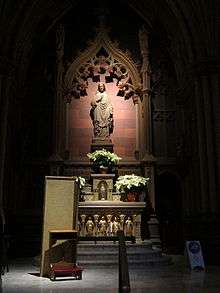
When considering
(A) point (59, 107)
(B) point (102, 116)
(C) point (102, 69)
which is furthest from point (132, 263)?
(C) point (102, 69)

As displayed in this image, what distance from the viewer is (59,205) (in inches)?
332

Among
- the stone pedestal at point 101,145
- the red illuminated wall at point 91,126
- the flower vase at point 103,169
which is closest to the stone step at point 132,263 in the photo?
the flower vase at point 103,169

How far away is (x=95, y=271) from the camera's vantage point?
9055 millimetres

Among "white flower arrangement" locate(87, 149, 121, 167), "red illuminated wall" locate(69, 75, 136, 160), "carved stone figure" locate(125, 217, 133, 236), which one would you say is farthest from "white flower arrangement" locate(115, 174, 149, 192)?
"red illuminated wall" locate(69, 75, 136, 160)

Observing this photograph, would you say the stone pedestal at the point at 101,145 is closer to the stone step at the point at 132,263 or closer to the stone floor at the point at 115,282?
the stone step at the point at 132,263

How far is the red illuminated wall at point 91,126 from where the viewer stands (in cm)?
1554

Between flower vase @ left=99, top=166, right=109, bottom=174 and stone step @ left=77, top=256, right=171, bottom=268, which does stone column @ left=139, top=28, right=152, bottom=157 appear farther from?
stone step @ left=77, top=256, right=171, bottom=268

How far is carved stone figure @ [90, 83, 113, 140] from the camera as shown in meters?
15.3

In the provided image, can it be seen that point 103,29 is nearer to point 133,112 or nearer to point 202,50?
point 133,112

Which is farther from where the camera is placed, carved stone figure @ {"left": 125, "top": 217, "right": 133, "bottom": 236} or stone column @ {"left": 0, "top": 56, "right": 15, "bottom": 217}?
stone column @ {"left": 0, "top": 56, "right": 15, "bottom": 217}

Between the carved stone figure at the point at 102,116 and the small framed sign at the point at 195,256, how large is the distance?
6.91 metres

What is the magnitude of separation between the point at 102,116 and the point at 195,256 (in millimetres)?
7771

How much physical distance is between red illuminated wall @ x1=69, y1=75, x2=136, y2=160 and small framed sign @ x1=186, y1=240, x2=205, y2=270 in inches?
255

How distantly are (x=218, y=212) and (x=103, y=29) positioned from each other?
31.9ft
